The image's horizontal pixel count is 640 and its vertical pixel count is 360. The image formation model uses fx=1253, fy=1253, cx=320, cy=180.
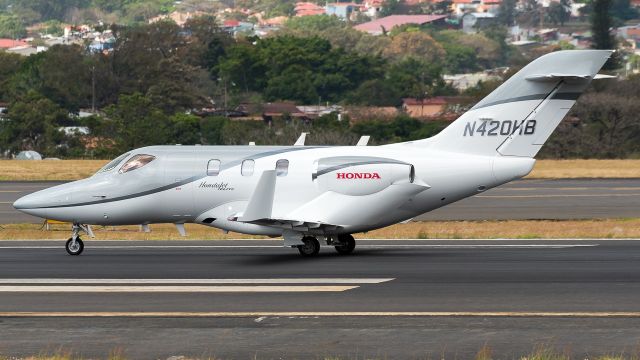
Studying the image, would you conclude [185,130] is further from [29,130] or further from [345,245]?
[345,245]

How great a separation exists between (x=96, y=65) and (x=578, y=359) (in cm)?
9759

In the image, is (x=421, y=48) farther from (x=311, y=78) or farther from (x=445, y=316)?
(x=445, y=316)

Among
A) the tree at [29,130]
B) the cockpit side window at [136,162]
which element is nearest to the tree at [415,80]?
the tree at [29,130]

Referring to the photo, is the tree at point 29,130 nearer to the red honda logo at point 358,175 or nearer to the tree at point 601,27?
the tree at point 601,27

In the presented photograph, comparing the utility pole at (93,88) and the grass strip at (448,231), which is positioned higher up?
the grass strip at (448,231)

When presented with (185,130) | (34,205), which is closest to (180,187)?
(34,205)

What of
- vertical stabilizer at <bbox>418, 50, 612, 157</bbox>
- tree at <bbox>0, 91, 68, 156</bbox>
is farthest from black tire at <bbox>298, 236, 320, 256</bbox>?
tree at <bbox>0, 91, 68, 156</bbox>

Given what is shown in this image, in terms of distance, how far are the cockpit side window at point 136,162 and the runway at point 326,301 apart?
2.11 meters

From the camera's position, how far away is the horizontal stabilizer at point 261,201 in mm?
26578

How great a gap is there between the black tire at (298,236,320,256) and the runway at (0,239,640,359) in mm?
266

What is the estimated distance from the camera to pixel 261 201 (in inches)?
1047

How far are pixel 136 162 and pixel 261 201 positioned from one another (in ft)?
14.0

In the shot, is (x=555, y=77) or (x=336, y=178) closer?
(x=555, y=77)

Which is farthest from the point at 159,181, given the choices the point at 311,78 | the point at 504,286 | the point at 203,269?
the point at 311,78
